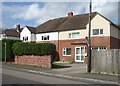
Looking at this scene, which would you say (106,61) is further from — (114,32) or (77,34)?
(77,34)

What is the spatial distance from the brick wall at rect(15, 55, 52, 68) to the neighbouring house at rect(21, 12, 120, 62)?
9.50 m

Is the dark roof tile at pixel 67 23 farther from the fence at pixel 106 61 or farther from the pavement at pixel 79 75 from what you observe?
the fence at pixel 106 61

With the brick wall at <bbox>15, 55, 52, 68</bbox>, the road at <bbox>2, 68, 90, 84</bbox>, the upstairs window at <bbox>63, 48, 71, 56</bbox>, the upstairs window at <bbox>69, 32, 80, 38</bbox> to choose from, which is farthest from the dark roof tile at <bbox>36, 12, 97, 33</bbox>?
the road at <bbox>2, 68, 90, 84</bbox>

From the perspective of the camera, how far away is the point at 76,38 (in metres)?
41.9

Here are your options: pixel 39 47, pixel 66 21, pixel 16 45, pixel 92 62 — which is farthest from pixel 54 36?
pixel 92 62

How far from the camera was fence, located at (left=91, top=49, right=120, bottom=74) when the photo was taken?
21359 millimetres

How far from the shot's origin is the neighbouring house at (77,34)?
38531mm

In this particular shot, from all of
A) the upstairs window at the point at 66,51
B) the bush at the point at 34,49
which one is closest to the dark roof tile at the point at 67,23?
the upstairs window at the point at 66,51

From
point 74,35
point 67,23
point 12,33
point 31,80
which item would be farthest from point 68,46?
point 12,33

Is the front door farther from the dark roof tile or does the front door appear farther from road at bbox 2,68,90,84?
road at bbox 2,68,90,84

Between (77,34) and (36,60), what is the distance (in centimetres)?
1490

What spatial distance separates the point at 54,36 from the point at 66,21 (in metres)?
3.46

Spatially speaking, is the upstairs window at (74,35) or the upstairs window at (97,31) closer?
the upstairs window at (97,31)

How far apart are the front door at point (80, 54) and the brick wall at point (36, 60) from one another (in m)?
11.8
